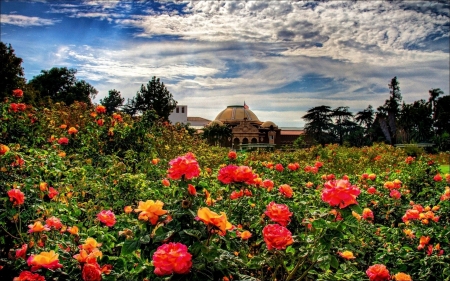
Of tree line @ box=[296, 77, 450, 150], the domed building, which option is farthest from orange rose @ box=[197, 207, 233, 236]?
the domed building

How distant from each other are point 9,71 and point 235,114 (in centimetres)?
4165

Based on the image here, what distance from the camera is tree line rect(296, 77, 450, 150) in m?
34.0

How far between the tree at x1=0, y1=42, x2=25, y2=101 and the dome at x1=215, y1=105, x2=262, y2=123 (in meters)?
37.3

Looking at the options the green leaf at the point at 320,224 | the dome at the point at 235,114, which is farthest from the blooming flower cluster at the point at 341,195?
the dome at the point at 235,114

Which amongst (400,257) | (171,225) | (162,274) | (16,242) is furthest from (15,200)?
(400,257)

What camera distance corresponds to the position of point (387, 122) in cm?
3675

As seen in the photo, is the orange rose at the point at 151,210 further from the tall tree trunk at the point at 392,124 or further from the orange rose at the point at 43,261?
the tall tree trunk at the point at 392,124

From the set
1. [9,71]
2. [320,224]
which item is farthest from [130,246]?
[9,71]

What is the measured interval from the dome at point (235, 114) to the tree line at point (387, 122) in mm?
17605

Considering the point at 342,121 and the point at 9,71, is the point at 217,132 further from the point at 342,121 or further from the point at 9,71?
the point at 9,71

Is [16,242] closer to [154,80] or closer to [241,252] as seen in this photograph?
[241,252]

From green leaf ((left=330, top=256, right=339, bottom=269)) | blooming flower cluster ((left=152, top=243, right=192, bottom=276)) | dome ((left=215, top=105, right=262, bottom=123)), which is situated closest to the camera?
blooming flower cluster ((left=152, top=243, right=192, bottom=276))

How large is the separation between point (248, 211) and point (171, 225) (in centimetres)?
137

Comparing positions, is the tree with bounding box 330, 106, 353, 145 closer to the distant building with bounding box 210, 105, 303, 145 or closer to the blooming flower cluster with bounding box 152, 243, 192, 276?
the distant building with bounding box 210, 105, 303, 145
